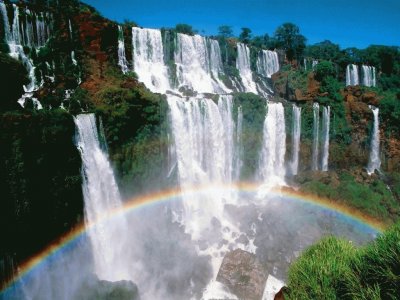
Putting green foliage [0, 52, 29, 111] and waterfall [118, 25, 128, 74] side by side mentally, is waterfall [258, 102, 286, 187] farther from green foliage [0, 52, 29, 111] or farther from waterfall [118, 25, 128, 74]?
green foliage [0, 52, 29, 111]

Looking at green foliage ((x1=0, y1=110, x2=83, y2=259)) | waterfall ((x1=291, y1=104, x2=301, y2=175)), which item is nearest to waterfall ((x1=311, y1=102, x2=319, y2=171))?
waterfall ((x1=291, y1=104, x2=301, y2=175))

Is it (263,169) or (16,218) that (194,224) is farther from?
(16,218)

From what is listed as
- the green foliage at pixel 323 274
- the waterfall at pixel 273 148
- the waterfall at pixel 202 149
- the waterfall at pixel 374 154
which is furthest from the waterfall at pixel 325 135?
the green foliage at pixel 323 274

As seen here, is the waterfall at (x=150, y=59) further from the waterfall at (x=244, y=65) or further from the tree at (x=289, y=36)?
the tree at (x=289, y=36)

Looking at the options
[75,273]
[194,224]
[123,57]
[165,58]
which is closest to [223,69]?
[165,58]

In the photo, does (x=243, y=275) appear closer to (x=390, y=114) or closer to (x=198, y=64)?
(x=390, y=114)
